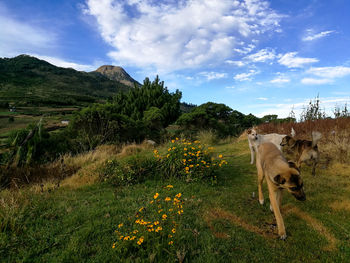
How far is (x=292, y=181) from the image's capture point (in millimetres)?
3004

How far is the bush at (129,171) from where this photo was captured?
20.3 feet

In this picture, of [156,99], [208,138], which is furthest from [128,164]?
[156,99]

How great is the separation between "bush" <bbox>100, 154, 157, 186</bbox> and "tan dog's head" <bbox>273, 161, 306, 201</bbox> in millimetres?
4492

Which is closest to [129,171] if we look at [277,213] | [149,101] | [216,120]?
[277,213]

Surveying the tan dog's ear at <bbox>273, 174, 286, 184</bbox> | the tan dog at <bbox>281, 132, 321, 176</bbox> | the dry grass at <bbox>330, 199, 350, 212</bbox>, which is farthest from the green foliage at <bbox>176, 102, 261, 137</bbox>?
the tan dog's ear at <bbox>273, 174, 286, 184</bbox>

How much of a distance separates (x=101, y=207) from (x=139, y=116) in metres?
19.0

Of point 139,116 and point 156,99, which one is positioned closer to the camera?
point 139,116

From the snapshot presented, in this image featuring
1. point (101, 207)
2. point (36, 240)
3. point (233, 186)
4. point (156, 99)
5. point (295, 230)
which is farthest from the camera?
point (156, 99)

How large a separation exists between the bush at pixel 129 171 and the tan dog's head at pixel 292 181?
4.49 meters

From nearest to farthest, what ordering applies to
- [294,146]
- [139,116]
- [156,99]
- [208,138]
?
[294,146]
[208,138]
[139,116]
[156,99]

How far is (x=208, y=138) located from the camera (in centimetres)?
1530

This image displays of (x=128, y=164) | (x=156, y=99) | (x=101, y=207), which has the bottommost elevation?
(x=101, y=207)

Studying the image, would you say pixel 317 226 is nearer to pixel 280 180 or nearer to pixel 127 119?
pixel 280 180

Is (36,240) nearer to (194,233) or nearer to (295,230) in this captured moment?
(194,233)
